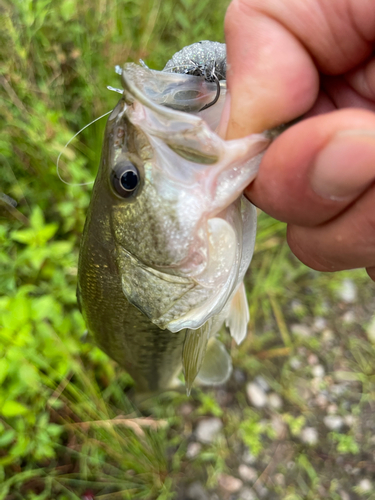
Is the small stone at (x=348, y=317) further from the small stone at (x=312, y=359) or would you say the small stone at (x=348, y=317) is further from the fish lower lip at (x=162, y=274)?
the fish lower lip at (x=162, y=274)

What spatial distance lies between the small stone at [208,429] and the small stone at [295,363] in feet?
1.98

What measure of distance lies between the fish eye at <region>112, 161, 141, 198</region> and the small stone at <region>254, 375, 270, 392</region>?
1.81 m

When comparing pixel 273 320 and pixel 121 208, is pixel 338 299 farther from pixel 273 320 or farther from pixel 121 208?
pixel 121 208

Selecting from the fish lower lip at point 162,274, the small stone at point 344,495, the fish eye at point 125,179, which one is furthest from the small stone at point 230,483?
the fish eye at point 125,179

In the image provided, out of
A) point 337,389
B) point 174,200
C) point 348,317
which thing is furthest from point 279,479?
point 174,200

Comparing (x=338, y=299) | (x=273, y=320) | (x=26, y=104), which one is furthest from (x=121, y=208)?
(x=338, y=299)

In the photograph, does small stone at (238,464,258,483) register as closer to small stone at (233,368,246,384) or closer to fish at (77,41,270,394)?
small stone at (233,368,246,384)

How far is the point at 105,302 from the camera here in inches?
45.8

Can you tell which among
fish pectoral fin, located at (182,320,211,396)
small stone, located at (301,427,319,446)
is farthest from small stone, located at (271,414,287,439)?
fish pectoral fin, located at (182,320,211,396)

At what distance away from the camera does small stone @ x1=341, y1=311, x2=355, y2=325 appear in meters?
2.38

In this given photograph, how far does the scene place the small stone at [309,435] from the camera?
208 cm

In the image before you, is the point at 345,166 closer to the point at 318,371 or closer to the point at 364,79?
the point at 364,79

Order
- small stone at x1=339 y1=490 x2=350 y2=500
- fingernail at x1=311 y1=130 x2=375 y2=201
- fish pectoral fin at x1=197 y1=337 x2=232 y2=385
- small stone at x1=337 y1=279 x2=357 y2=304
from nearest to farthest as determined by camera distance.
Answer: fingernail at x1=311 y1=130 x2=375 y2=201
fish pectoral fin at x1=197 y1=337 x2=232 y2=385
small stone at x1=339 y1=490 x2=350 y2=500
small stone at x1=337 y1=279 x2=357 y2=304

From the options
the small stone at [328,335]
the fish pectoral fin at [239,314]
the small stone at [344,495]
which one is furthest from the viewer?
the small stone at [328,335]
